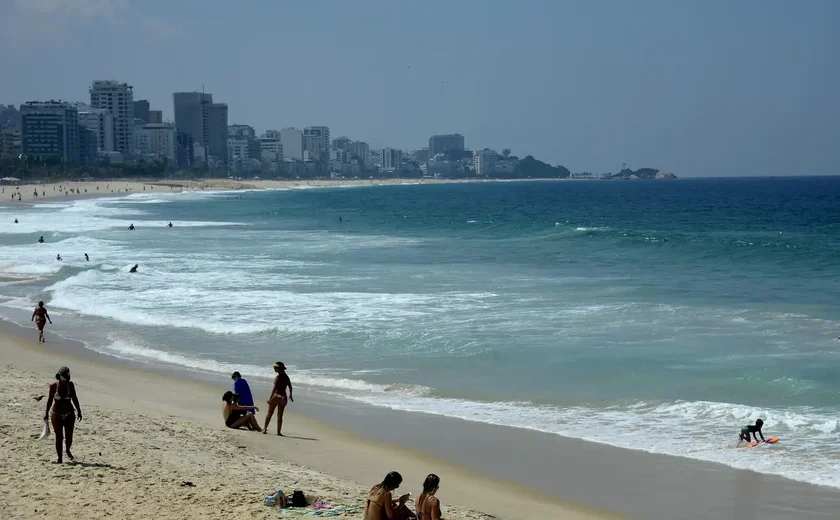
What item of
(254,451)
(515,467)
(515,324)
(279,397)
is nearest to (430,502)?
(515,467)

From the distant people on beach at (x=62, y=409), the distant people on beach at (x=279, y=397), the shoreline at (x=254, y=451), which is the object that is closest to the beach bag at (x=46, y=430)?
the shoreline at (x=254, y=451)

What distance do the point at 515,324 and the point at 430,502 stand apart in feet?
45.2

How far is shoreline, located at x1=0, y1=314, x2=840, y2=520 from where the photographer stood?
10.1 metres

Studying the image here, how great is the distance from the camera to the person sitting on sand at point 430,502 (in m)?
7.98

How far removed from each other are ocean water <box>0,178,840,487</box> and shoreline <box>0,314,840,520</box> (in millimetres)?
561

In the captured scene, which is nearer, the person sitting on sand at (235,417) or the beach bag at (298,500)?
the beach bag at (298,500)

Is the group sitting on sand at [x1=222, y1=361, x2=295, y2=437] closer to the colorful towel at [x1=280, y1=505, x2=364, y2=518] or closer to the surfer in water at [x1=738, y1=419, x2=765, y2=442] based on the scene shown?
the colorful towel at [x1=280, y1=505, x2=364, y2=518]

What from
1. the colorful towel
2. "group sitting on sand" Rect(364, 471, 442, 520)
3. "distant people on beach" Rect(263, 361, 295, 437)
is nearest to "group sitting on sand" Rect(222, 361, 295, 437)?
"distant people on beach" Rect(263, 361, 295, 437)

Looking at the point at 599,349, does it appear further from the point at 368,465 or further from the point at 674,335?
the point at 368,465

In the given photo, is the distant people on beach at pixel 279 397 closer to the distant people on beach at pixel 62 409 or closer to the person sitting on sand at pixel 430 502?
the distant people on beach at pixel 62 409

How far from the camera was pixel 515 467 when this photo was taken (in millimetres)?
11648

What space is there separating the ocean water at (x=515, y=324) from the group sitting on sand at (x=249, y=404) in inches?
94.1

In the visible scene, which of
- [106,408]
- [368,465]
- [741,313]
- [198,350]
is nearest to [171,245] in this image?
[198,350]

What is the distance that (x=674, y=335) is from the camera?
796 inches
